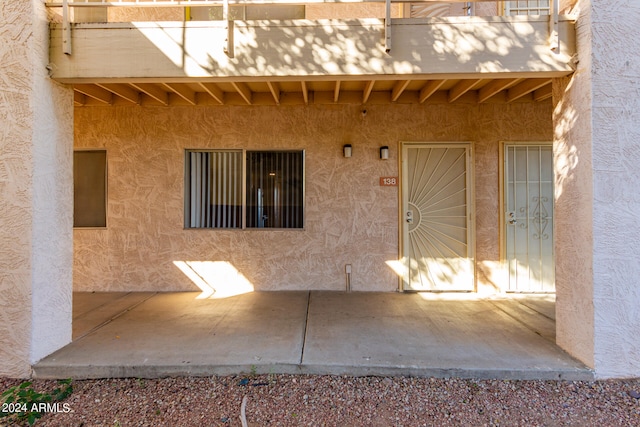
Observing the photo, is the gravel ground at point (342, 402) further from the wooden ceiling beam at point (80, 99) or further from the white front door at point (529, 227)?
the wooden ceiling beam at point (80, 99)

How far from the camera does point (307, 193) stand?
535 centimetres

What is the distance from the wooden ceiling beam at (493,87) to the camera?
4.12 m

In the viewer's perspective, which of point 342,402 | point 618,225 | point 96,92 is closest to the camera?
point 342,402

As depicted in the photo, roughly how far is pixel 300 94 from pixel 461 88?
7.72ft

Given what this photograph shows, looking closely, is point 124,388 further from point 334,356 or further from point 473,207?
point 473,207

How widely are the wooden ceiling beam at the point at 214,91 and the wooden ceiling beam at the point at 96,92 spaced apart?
1513 millimetres

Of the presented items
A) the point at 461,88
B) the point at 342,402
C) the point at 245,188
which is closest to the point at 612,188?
the point at 461,88

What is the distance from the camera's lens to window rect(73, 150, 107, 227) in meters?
5.48

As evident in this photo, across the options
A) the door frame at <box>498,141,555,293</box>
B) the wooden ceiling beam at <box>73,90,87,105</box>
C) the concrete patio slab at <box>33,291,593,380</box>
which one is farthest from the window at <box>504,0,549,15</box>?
the wooden ceiling beam at <box>73,90,87,105</box>

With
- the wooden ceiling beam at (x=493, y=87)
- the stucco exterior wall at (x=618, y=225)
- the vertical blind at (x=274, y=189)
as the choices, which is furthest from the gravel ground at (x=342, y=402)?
the wooden ceiling beam at (x=493, y=87)

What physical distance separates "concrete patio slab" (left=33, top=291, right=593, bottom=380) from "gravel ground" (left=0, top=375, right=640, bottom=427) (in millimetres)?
98

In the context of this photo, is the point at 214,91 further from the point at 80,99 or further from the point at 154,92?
the point at 80,99

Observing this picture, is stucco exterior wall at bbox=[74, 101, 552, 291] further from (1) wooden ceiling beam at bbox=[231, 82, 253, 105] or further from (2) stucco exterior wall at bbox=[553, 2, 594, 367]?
(2) stucco exterior wall at bbox=[553, 2, 594, 367]

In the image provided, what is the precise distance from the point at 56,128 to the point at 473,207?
5.48 meters
